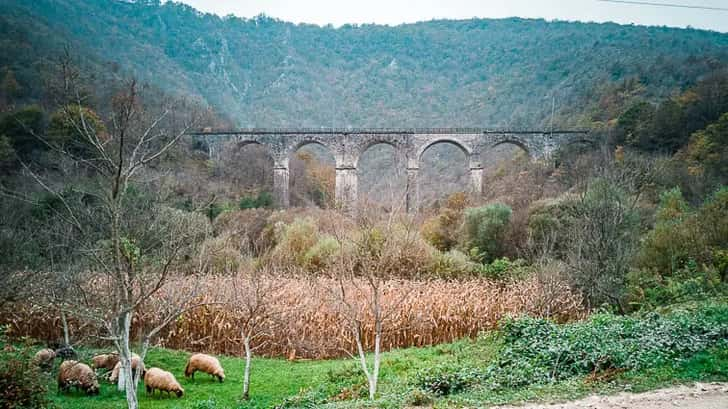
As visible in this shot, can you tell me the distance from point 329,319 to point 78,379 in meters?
4.58

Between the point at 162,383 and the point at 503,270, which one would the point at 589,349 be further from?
the point at 503,270

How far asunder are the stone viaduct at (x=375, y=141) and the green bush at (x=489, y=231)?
19.3 metres

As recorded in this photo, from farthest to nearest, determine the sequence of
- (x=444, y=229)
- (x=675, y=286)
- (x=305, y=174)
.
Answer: (x=305, y=174), (x=444, y=229), (x=675, y=286)

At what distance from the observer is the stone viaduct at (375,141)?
38.0 m

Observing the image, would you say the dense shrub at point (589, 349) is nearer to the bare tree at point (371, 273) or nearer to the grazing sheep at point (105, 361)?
the bare tree at point (371, 273)

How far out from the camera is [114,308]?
206 inches

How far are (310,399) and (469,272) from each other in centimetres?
910

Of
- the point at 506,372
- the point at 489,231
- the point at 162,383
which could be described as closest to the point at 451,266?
the point at 489,231

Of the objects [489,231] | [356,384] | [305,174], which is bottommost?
[356,384]

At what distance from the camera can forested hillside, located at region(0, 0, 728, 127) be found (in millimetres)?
49781

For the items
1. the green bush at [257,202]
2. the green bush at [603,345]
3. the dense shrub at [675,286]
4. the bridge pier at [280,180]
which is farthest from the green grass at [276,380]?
the bridge pier at [280,180]

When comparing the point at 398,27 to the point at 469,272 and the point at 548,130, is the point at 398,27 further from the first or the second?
the point at 469,272

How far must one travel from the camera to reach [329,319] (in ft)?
34.6

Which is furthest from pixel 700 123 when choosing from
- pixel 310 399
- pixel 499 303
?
pixel 310 399
